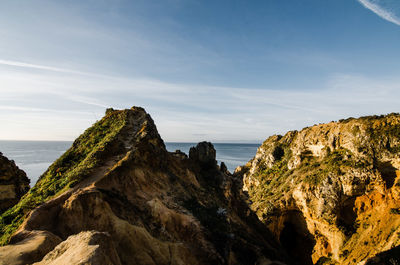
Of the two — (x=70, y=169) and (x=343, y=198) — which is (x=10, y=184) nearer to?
(x=70, y=169)

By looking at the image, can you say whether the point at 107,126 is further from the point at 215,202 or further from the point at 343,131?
the point at 343,131

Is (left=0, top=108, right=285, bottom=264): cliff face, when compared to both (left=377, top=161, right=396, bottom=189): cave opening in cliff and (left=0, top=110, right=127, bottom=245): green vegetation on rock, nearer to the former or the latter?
(left=0, top=110, right=127, bottom=245): green vegetation on rock

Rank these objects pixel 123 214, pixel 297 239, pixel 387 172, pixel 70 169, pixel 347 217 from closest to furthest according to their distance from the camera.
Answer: pixel 123 214 → pixel 70 169 → pixel 387 172 → pixel 347 217 → pixel 297 239

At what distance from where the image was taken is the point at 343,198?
6128 centimetres

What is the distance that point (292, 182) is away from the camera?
74.5 metres

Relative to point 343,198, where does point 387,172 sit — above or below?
above

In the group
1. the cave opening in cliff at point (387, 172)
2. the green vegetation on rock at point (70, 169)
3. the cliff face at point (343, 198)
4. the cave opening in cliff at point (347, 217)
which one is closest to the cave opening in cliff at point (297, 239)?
the cliff face at point (343, 198)

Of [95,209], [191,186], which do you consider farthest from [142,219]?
[191,186]

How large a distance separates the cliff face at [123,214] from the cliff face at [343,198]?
33.1 metres

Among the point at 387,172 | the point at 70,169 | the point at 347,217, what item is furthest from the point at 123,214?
the point at 387,172

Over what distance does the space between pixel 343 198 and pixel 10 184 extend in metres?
75.0

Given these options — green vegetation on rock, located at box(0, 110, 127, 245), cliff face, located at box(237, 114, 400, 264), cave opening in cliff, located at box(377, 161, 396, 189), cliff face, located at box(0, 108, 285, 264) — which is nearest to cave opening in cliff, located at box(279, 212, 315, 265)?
cliff face, located at box(237, 114, 400, 264)

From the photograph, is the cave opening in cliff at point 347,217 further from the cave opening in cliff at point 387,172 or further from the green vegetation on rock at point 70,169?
the green vegetation on rock at point 70,169

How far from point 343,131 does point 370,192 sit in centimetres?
2020
